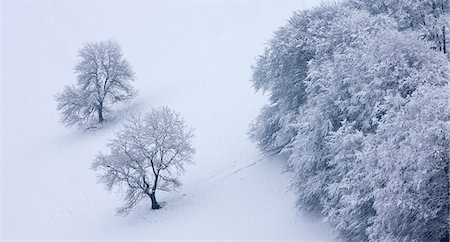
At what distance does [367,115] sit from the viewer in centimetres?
1912

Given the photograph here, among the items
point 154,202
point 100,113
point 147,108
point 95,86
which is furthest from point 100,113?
point 154,202

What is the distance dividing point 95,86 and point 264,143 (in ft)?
74.1

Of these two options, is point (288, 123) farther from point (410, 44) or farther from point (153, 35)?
point (153, 35)

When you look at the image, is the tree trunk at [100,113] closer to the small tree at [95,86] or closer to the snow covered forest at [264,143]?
the small tree at [95,86]

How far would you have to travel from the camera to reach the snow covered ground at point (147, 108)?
2536 centimetres

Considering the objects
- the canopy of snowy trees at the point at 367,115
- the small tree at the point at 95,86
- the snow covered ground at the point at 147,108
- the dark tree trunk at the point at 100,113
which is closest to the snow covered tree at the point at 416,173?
the canopy of snowy trees at the point at 367,115

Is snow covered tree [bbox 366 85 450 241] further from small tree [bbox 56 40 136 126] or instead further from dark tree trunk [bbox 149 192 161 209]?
small tree [bbox 56 40 136 126]

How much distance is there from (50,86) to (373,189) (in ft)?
182

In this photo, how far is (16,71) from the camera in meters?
67.6

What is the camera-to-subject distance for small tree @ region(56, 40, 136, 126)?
43.6 m

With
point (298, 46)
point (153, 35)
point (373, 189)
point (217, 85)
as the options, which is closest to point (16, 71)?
point (153, 35)

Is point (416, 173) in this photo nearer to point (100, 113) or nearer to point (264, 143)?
point (264, 143)

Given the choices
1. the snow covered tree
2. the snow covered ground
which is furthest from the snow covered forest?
the snow covered ground

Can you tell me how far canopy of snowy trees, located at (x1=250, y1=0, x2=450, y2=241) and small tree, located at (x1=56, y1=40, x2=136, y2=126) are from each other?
2075cm
